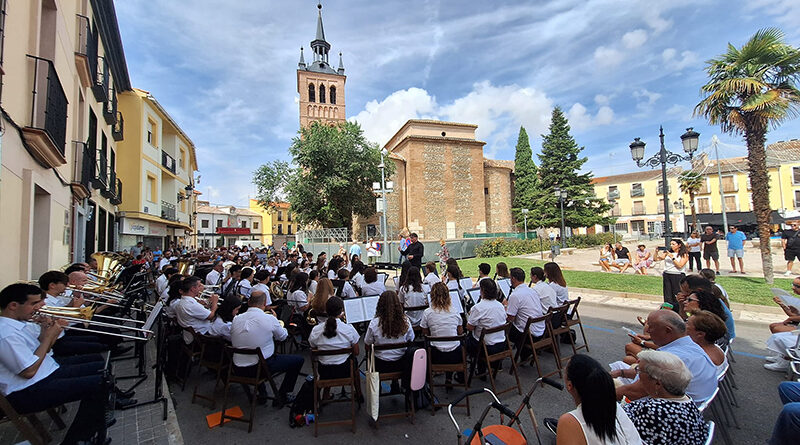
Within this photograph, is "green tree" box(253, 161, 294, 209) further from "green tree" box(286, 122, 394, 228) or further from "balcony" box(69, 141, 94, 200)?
"balcony" box(69, 141, 94, 200)

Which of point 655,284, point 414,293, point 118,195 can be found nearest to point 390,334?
point 414,293

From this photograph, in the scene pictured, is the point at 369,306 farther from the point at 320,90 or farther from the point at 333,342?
the point at 320,90

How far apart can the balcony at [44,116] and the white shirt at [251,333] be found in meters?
4.59

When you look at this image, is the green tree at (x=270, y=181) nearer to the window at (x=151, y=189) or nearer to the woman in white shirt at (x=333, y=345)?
the window at (x=151, y=189)

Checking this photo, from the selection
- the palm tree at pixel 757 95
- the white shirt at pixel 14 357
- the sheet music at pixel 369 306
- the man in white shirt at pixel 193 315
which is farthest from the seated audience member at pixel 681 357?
the palm tree at pixel 757 95

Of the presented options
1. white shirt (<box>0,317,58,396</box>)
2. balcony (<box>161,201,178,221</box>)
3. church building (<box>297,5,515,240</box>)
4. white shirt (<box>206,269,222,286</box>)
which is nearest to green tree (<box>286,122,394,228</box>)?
church building (<box>297,5,515,240</box>)

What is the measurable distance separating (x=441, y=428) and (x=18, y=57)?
25.9ft

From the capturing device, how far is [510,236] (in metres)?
29.3

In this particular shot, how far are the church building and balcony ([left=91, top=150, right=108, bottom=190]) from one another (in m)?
21.4

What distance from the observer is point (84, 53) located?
8211 millimetres

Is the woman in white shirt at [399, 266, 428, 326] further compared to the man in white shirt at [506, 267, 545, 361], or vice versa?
the woman in white shirt at [399, 266, 428, 326]

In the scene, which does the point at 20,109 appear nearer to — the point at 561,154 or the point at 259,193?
the point at 259,193

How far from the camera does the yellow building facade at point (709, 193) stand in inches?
1319

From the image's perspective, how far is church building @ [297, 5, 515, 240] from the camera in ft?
108
